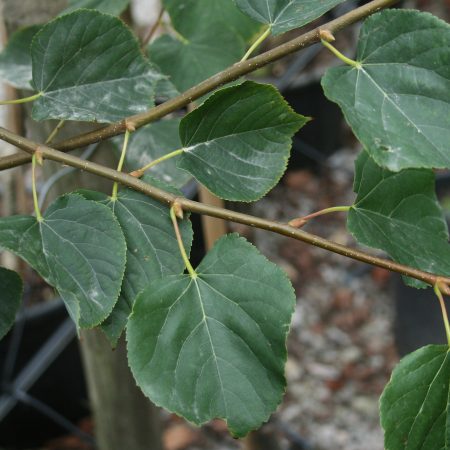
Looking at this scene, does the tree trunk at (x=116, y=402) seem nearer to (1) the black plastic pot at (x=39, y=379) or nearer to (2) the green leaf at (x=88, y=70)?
(2) the green leaf at (x=88, y=70)

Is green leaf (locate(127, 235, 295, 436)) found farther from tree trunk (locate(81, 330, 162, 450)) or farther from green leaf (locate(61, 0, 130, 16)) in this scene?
tree trunk (locate(81, 330, 162, 450))

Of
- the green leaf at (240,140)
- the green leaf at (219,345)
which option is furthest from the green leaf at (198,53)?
the green leaf at (219,345)

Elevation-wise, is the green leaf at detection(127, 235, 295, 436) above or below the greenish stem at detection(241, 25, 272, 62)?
below

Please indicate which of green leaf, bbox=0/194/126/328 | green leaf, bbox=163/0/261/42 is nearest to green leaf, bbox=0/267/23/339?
green leaf, bbox=0/194/126/328

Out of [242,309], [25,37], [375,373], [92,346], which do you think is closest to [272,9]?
[242,309]

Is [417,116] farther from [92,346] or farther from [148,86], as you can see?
[92,346]

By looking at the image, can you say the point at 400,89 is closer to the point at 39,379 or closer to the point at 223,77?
the point at 223,77
